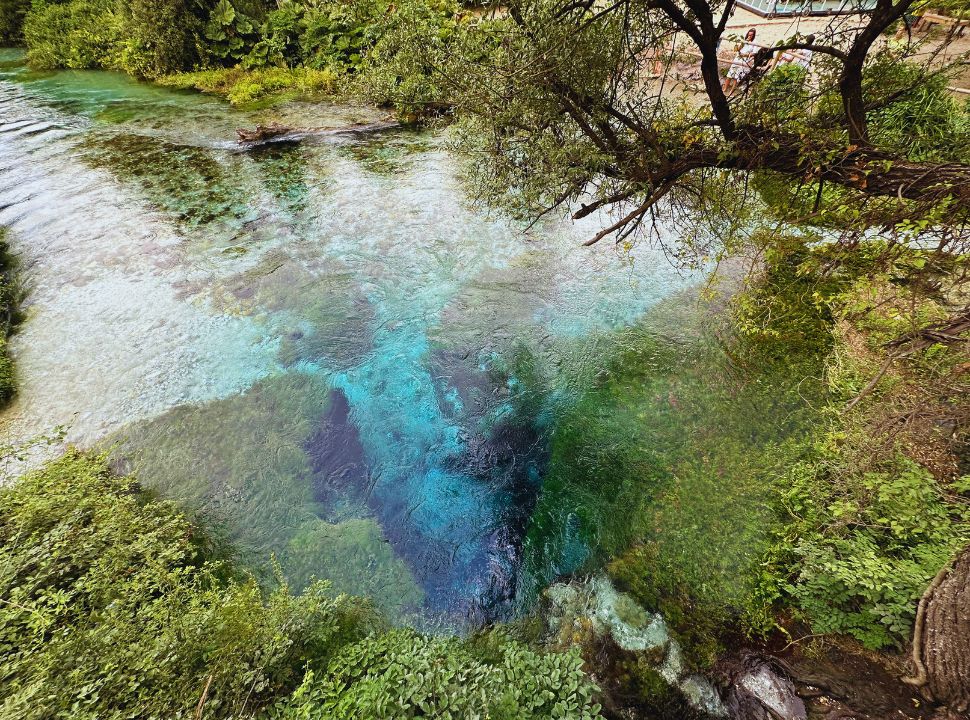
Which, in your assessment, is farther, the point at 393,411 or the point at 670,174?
the point at 393,411

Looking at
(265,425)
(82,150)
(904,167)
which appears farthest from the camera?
(82,150)

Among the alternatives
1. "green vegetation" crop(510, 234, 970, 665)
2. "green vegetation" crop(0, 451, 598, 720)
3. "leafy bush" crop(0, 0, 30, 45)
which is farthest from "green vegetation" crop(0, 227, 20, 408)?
"leafy bush" crop(0, 0, 30, 45)

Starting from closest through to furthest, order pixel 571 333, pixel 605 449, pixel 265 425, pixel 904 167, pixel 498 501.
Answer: pixel 904 167
pixel 498 501
pixel 605 449
pixel 265 425
pixel 571 333

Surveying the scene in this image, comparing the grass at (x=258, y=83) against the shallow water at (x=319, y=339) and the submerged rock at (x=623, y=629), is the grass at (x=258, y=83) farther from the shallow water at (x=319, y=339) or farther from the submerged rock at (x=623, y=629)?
the submerged rock at (x=623, y=629)

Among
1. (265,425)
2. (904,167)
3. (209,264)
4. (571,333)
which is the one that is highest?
(904,167)

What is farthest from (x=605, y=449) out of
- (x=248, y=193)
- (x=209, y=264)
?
(x=248, y=193)

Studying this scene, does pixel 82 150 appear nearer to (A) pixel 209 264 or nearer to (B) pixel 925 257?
(A) pixel 209 264

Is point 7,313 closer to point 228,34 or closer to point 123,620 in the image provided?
point 123,620
